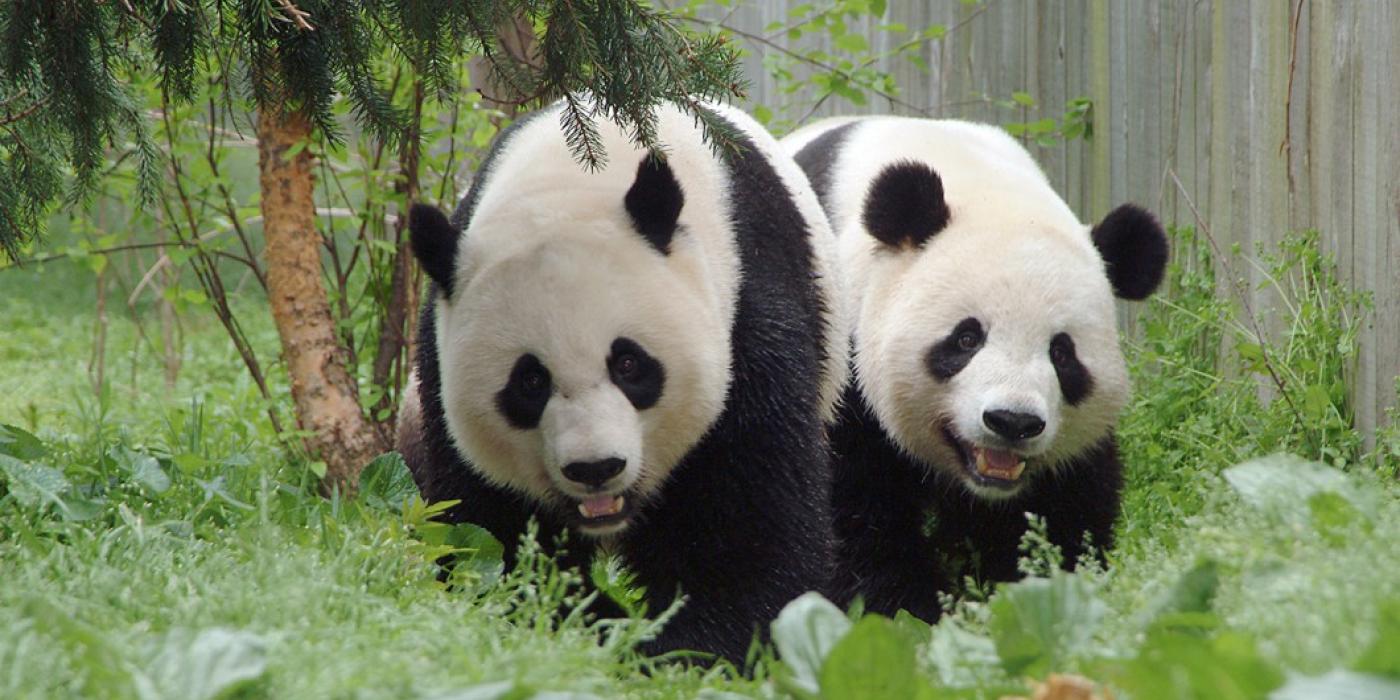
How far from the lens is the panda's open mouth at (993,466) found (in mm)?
4590

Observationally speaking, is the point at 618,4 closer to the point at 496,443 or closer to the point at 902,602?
the point at 496,443

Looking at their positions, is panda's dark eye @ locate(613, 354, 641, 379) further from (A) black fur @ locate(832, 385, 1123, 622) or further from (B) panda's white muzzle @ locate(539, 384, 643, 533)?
(A) black fur @ locate(832, 385, 1123, 622)

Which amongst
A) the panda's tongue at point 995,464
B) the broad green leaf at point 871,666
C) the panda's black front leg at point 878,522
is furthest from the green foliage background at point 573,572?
the panda's black front leg at point 878,522

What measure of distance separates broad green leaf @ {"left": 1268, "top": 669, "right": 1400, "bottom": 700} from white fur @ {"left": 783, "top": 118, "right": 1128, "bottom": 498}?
2360mm

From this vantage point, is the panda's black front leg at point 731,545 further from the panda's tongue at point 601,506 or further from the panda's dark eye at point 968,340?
the panda's dark eye at point 968,340

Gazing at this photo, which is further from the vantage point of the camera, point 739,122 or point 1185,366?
point 1185,366

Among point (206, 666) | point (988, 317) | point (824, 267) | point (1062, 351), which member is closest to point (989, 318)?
point (988, 317)

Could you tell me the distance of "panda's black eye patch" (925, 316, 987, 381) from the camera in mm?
4543

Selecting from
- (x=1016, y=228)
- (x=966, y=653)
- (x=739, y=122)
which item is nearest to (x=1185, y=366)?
(x=1016, y=228)

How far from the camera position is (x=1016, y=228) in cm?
470

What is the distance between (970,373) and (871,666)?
7.66 ft

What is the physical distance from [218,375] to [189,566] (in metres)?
7.18

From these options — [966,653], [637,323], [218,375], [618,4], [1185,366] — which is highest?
[618,4]

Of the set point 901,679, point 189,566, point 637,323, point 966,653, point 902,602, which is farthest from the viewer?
point 902,602
